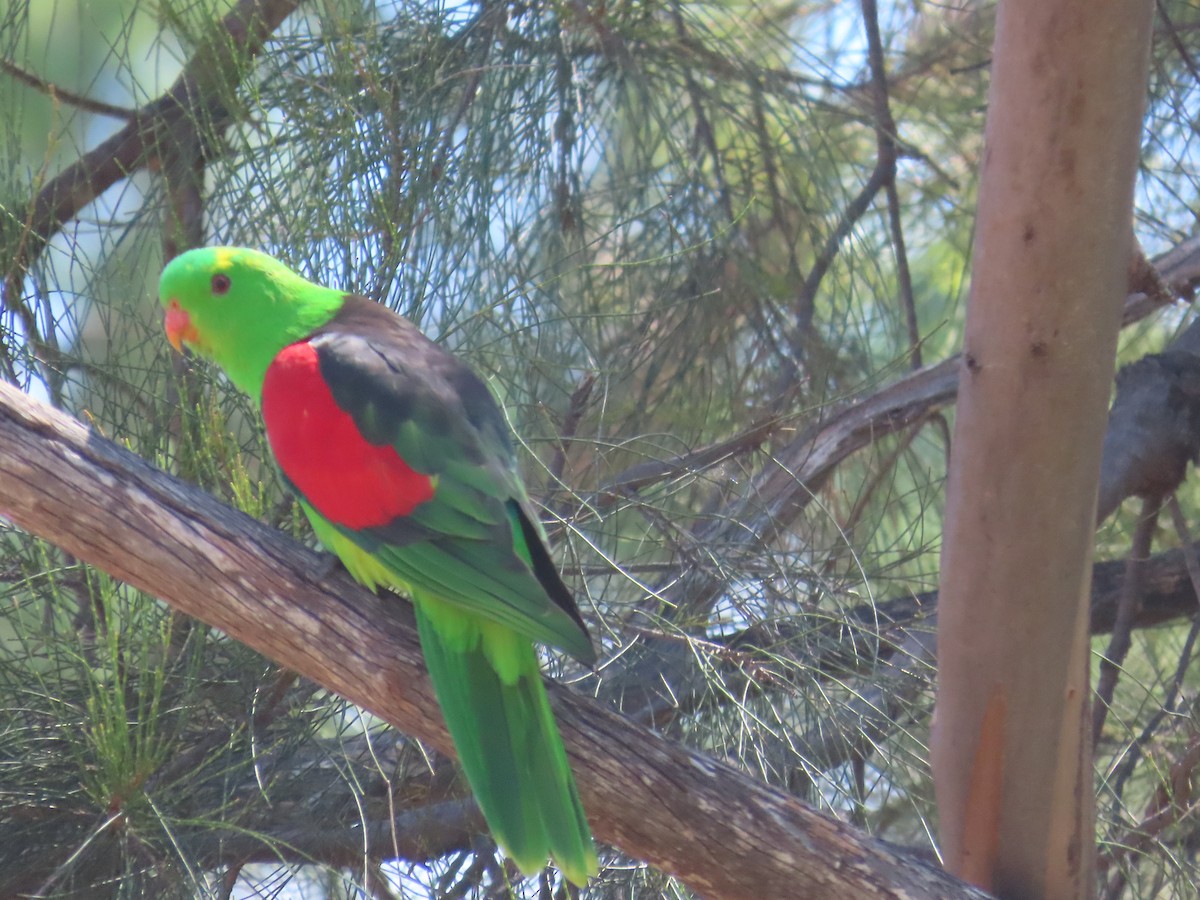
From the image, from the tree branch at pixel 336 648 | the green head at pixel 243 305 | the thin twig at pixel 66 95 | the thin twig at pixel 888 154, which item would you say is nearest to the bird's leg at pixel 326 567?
the tree branch at pixel 336 648

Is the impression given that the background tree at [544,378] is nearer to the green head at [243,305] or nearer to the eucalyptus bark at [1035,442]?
the green head at [243,305]

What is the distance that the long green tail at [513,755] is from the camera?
1573mm

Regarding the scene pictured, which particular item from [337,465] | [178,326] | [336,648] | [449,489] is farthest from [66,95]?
[336,648]

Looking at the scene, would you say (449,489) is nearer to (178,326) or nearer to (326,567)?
(326,567)

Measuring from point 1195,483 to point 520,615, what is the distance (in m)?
2.35

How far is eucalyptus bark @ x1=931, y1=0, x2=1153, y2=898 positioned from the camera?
152 cm

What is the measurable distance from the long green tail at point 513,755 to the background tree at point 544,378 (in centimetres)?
33

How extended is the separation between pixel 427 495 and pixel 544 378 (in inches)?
30.8

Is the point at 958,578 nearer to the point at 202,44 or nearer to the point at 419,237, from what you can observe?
the point at 419,237

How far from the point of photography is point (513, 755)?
5.24ft

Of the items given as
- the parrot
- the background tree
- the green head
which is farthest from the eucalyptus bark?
the green head

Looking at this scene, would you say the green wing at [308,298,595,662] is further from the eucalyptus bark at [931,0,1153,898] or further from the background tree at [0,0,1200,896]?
the eucalyptus bark at [931,0,1153,898]

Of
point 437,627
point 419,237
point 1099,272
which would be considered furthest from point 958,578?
point 419,237

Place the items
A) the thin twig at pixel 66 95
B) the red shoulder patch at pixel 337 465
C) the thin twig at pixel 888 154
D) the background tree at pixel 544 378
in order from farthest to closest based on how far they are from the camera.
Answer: the thin twig at pixel 888 154, the thin twig at pixel 66 95, the background tree at pixel 544 378, the red shoulder patch at pixel 337 465
